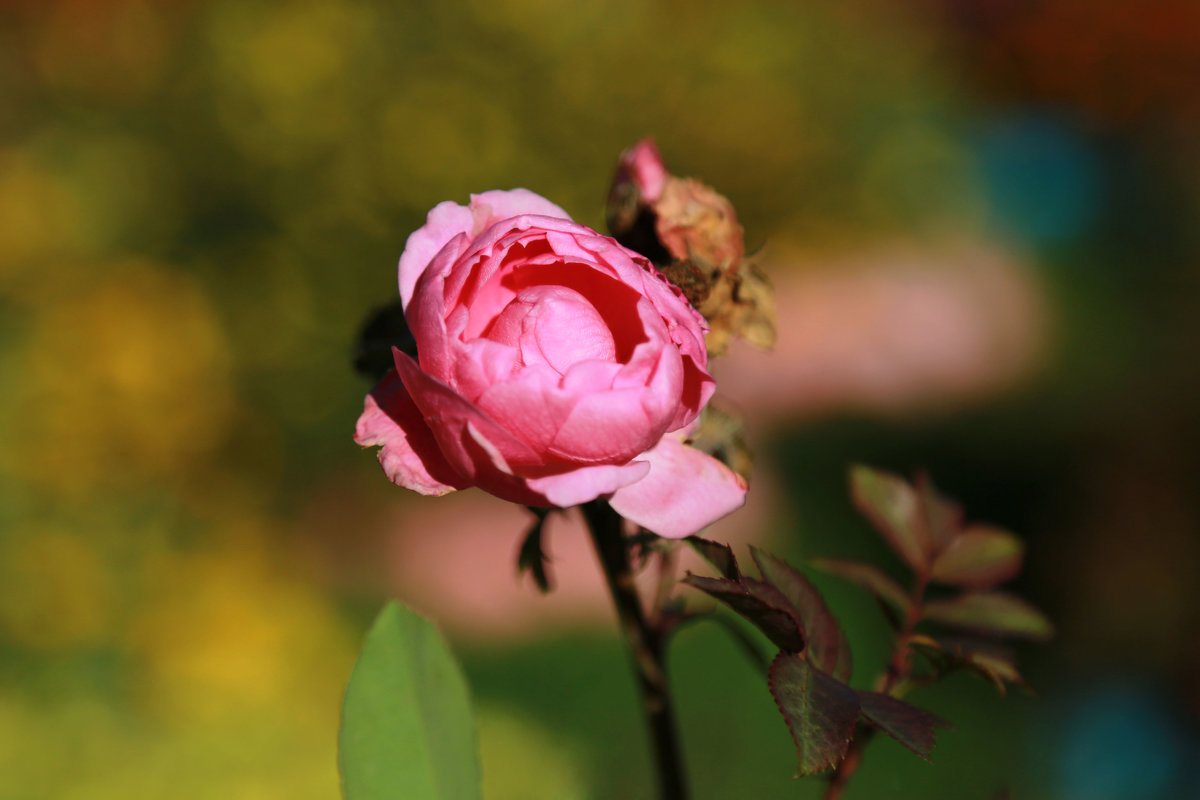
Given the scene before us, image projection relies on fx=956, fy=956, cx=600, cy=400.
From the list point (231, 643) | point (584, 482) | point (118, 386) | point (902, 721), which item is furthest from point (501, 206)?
point (118, 386)

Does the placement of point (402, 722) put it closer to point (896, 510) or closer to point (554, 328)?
point (554, 328)

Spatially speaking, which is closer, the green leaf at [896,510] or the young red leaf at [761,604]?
the young red leaf at [761,604]

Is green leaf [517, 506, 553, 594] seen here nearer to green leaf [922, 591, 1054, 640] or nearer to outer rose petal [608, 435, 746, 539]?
outer rose petal [608, 435, 746, 539]

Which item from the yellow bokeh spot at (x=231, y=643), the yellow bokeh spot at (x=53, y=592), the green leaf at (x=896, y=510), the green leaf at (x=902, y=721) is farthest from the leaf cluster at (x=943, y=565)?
the yellow bokeh spot at (x=53, y=592)

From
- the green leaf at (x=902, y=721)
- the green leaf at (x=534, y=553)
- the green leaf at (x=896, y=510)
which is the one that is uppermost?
the green leaf at (x=902, y=721)

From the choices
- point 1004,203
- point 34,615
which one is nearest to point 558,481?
point 34,615

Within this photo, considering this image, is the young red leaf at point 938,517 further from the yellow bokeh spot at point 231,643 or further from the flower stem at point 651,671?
the yellow bokeh spot at point 231,643

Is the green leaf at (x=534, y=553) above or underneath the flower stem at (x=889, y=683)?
above
